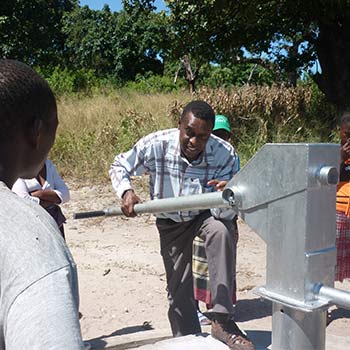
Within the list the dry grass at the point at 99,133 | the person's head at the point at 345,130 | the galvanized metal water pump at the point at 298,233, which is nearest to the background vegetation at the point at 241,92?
the dry grass at the point at 99,133

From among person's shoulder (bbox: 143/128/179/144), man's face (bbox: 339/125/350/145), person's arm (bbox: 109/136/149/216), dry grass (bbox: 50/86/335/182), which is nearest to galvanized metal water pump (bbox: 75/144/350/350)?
person's arm (bbox: 109/136/149/216)

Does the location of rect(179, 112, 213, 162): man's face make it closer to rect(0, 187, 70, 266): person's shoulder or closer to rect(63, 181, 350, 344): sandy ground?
rect(63, 181, 350, 344): sandy ground

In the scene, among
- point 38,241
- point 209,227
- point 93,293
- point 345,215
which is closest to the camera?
point 38,241

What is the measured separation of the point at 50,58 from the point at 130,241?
1854 centimetres

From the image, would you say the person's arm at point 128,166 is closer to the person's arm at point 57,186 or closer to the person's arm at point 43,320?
the person's arm at point 57,186

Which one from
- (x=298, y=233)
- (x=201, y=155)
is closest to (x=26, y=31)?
(x=201, y=155)

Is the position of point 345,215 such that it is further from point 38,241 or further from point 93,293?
point 38,241

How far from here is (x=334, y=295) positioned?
3.64 ft

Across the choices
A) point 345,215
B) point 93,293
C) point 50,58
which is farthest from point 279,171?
point 50,58

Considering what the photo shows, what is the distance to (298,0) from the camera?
33.9 ft

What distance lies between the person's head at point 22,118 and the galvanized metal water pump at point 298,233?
0.46 meters

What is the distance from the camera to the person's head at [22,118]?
1.04 m

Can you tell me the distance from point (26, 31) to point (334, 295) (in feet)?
70.0

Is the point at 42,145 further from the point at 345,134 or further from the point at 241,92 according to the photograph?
the point at 241,92
